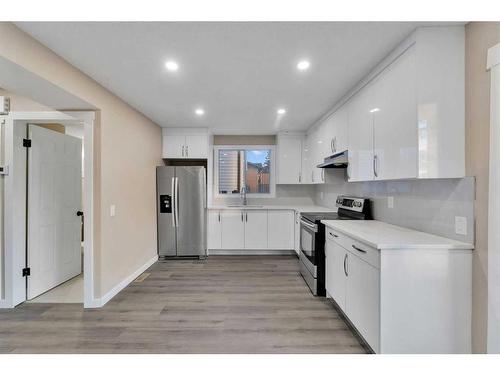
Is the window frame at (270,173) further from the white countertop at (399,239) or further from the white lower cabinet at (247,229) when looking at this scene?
the white countertop at (399,239)

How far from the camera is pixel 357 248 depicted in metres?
1.98

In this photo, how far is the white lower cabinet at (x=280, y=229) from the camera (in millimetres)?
4547

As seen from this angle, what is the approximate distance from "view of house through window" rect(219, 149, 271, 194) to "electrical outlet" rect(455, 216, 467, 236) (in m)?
3.59

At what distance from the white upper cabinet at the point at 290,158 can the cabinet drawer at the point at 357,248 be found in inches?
90.0

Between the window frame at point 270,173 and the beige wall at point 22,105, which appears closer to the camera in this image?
the beige wall at point 22,105

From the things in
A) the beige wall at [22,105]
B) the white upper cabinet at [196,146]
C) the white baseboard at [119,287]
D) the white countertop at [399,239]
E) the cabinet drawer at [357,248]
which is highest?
the beige wall at [22,105]

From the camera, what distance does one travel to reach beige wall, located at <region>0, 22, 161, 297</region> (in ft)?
6.14

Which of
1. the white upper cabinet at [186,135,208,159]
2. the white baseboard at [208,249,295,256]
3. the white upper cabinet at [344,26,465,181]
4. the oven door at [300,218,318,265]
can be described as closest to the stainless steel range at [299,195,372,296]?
the oven door at [300,218,318,265]

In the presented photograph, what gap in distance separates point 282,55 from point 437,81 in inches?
43.7

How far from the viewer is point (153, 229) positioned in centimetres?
421

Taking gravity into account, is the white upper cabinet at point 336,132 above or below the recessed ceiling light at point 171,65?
below

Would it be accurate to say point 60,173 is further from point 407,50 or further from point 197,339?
point 407,50

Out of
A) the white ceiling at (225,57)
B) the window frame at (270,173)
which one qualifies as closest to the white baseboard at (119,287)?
the window frame at (270,173)

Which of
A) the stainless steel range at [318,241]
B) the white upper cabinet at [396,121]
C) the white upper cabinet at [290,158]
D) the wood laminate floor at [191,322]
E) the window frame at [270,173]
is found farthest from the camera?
the window frame at [270,173]
